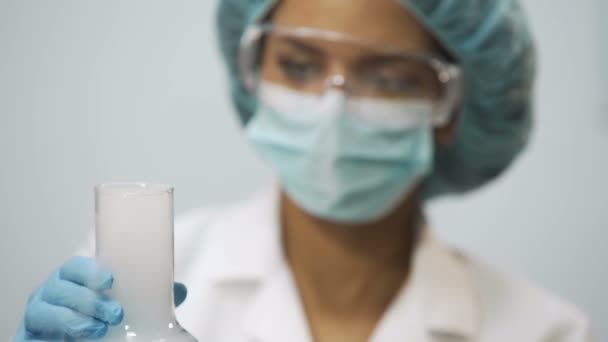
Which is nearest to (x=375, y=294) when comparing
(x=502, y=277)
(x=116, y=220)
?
(x=502, y=277)

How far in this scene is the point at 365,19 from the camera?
1225 mm

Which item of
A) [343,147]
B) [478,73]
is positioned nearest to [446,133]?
[478,73]

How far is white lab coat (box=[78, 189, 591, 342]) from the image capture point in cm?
131

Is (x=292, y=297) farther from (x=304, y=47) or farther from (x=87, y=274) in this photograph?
(x=87, y=274)

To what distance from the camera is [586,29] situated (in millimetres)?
1843

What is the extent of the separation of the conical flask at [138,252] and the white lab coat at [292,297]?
0.62 metres

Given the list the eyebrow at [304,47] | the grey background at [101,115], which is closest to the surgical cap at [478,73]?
the eyebrow at [304,47]

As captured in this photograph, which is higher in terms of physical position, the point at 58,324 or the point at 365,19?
the point at 365,19

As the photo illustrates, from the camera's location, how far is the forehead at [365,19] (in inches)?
48.2

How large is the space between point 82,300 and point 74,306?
21 mm

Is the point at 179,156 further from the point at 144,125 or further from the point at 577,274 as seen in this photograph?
the point at 577,274

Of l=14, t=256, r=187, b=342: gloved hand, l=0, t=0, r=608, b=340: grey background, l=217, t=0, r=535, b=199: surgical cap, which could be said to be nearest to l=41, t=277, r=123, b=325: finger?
l=14, t=256, r=187, b=342: gloved hand

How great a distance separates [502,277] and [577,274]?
20.1 inches

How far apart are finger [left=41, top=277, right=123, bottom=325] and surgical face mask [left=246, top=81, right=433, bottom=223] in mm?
536
